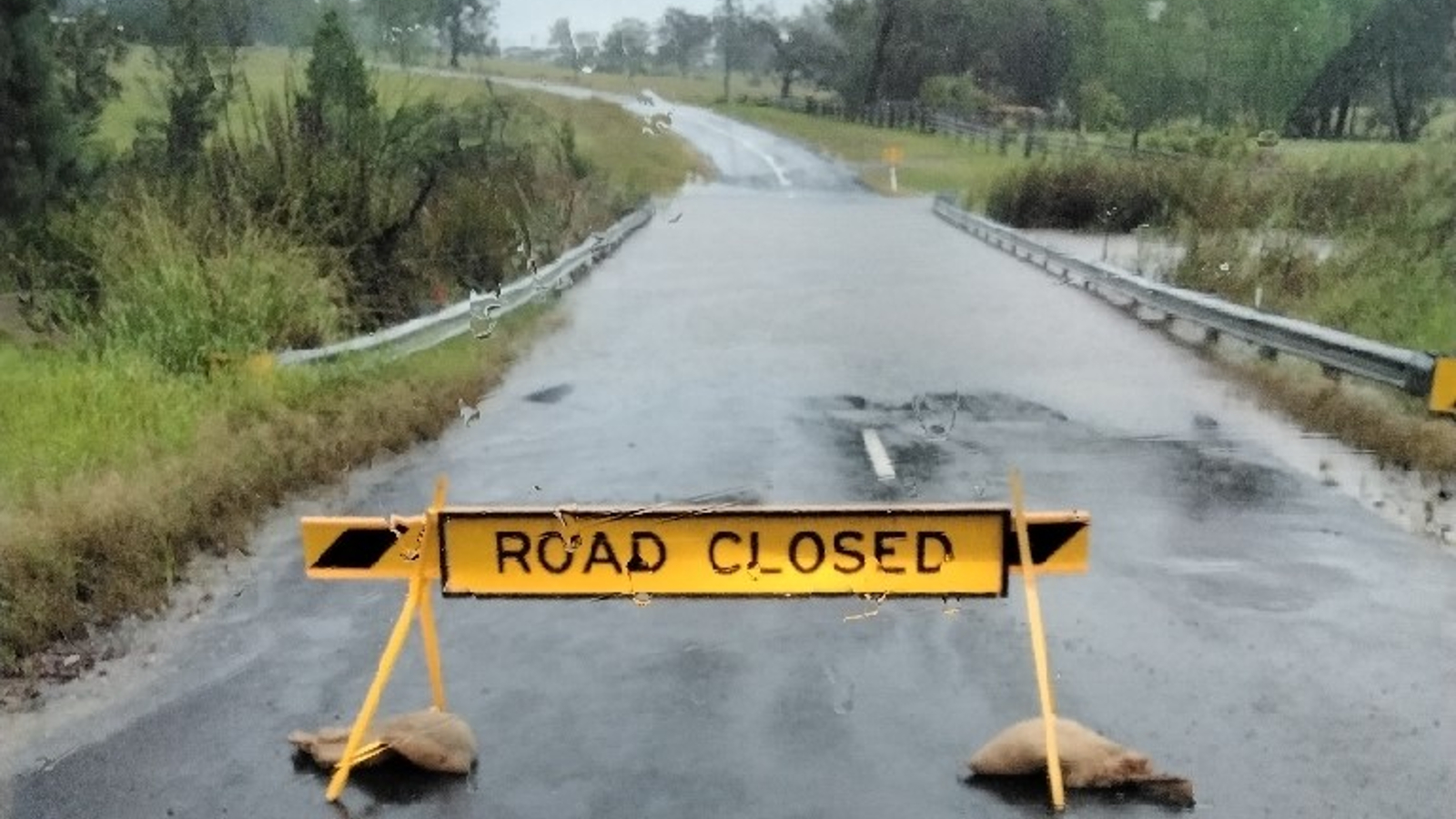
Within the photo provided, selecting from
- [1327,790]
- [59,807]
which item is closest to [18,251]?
[59,807]

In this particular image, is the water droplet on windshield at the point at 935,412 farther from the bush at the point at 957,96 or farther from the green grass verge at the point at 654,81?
the bush at the point at 957,96

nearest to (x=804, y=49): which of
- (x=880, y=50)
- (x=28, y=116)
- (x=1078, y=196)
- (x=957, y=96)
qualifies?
(x=880, y=50)

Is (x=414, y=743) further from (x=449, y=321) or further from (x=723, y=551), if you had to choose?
(x=449, y=321)

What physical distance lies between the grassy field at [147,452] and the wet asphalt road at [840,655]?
15.4 inches

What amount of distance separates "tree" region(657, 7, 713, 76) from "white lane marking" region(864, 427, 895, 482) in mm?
50511

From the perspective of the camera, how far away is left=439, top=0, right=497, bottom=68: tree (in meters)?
34.5

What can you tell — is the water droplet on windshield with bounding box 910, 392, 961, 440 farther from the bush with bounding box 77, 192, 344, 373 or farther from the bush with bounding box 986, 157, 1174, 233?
the bush with bounding box 986, 157, 1174, 233

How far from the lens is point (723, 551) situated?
20.3 feet

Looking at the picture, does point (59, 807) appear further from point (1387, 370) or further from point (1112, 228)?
point (1112, 228)

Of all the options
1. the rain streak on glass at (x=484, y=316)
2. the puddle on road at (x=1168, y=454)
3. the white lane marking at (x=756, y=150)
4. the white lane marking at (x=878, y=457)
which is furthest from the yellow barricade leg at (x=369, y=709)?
the white lane marking at (x=756, y=150)

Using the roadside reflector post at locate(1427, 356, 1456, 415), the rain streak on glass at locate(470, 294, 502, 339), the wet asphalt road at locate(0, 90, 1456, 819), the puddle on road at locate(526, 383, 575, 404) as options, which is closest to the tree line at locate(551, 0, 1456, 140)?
the rain streak on glass at locate(470, 294, 502, 339)

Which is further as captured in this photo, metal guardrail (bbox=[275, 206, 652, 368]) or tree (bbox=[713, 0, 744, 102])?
tree (bbox=[713, 0, 744, 102])

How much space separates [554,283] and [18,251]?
7635 mm

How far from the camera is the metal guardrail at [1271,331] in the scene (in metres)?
12.7
